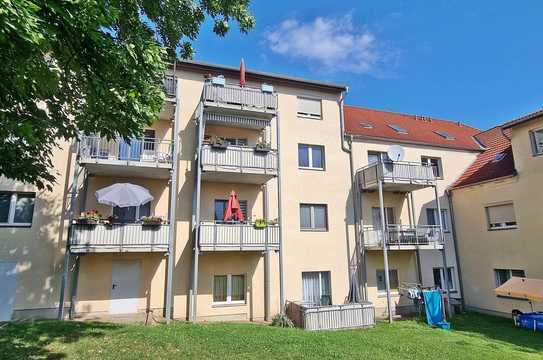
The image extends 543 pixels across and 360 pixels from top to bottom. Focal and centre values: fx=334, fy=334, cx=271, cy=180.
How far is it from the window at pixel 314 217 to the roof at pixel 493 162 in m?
8.34

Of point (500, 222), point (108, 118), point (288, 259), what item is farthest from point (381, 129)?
point (108, 118)

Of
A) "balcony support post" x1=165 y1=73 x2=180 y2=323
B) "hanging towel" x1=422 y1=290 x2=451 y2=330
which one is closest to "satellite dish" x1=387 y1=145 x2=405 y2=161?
"hanging towel" x1=422 y1=290 x2=451 y2=330

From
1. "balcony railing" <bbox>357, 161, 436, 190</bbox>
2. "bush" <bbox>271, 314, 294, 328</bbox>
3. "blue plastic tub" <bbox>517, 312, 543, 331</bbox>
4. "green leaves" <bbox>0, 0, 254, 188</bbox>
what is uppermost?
"balcony railing" <bbox>357, 161, 436, 190</bbox>

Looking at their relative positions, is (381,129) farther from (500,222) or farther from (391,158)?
(500,222)

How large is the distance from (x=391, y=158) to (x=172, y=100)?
34.5 ft

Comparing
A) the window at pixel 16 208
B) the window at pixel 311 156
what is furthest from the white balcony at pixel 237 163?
the window at pixel 16 208

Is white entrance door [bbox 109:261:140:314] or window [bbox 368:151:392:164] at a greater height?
window [bbox 368:151:392:164]

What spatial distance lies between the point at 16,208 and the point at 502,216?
2117cm

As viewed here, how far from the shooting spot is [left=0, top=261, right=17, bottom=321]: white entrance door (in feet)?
37.7

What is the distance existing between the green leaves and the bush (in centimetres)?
953

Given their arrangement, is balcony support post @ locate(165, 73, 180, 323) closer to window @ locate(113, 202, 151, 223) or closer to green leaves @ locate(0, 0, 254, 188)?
window @ locate(113, 202, 151, 223)

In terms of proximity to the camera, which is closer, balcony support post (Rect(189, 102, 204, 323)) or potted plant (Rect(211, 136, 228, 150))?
balcony support post (Rect(189, 102, 204, 323))

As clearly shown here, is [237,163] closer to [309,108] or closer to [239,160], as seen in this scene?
[239,160]

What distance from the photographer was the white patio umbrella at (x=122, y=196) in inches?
451
